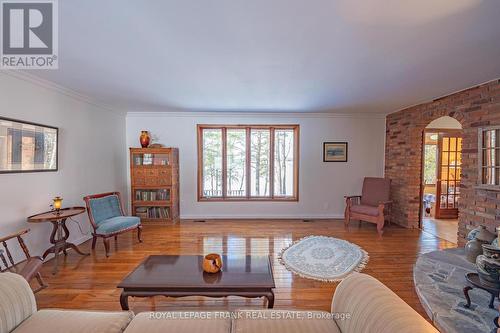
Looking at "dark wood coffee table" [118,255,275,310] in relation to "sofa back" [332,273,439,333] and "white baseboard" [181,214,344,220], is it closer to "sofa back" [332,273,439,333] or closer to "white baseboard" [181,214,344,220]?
"sofa back" [332,273,439,333]

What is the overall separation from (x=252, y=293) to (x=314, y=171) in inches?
155

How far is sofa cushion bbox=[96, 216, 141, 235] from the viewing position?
3.32 meters

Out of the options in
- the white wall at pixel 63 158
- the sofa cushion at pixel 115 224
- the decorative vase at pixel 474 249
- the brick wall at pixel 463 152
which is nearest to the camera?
the decorative vase at pixel 474 249

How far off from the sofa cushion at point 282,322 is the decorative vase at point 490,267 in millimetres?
939

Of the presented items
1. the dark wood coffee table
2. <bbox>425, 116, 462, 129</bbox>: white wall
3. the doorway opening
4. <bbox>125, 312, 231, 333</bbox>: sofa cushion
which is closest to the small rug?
the dark wood coffee table

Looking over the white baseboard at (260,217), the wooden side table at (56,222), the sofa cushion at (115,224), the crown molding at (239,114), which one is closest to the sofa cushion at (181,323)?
the wooden side table at (56,222)

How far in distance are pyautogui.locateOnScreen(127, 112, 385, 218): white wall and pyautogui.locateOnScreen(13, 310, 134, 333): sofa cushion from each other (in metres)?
3.97

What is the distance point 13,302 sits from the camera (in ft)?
4.27

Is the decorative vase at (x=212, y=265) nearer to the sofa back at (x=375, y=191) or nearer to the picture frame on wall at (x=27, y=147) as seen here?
the picture frame on wall at (x=27, y=147)

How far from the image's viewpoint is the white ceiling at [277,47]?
5.22ft

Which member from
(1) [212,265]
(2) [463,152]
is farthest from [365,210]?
(1) [212,265]

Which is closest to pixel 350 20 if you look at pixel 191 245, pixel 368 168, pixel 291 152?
pixel 191 245

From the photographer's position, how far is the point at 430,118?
4.20 m

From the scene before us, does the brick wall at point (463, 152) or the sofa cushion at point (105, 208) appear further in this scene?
the sofa cushion at point (105, 208)
